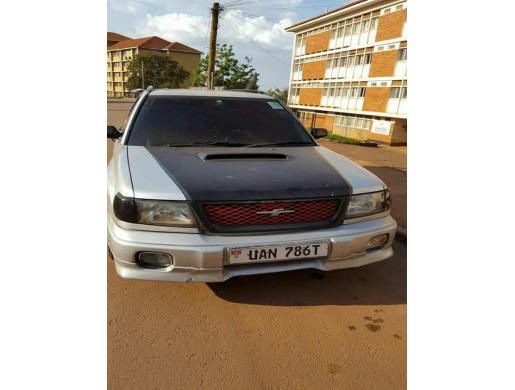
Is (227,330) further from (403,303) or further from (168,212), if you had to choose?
(403,303)

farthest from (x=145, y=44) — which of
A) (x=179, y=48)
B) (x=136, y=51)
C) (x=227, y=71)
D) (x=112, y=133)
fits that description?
(x=112, y=133)

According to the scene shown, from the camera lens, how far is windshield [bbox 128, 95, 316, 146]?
9.75 feet

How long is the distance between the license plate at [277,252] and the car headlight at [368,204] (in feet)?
1.13

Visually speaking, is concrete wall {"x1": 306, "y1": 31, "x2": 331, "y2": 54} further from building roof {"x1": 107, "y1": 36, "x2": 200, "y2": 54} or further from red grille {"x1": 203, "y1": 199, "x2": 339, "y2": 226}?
building roof {"x1": 107, "y1": 36, "x2": 200, "y2": 54}

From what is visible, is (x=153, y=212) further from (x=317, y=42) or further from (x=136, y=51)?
(x=136, y=51)

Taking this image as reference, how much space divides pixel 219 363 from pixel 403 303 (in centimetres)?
156

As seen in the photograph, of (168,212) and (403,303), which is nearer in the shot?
(168,212)

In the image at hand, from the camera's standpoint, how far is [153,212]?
2.07 metres

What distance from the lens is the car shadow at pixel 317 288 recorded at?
257 cm

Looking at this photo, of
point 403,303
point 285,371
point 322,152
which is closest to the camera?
point 285,371

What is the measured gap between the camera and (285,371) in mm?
1899

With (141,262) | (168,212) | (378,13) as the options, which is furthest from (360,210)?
(378,13)

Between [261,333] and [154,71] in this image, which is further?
[154,71]

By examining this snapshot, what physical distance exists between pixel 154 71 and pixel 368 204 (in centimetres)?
5545
